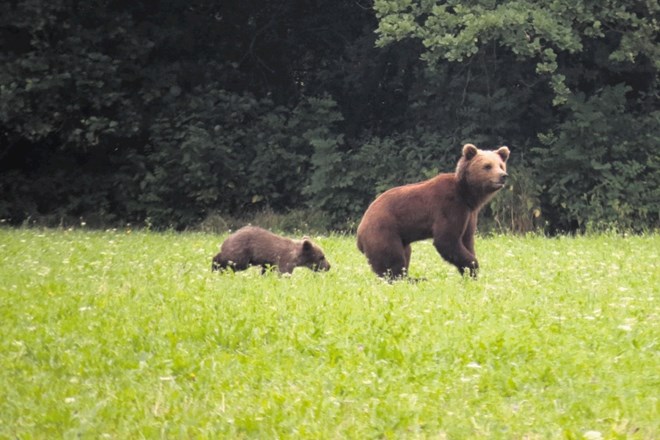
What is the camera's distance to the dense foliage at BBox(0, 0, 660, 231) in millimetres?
22547

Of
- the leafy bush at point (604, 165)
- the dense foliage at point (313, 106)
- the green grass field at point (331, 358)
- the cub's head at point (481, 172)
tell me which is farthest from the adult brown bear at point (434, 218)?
the leafy bush at point (604, 165)

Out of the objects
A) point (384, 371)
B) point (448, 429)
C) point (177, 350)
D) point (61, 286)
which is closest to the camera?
point (448, 429)

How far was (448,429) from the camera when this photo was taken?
598 centimetres

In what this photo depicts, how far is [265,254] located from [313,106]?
46.6 feet

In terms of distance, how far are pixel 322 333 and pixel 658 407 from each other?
2688 millimetres

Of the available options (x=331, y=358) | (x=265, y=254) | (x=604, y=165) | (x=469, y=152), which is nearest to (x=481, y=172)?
(x=469, y=152)

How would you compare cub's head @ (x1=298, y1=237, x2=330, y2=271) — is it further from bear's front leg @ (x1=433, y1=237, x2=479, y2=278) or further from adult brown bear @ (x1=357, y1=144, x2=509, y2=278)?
bear's front leg @ (x1=433, y1=237, x2=479, y2=278)

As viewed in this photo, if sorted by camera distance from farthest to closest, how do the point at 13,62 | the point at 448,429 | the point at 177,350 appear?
the point at 13,62, the point at 177,350, the point at 448,429

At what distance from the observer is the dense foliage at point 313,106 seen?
74.0 ft

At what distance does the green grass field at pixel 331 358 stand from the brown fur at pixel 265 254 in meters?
1.59

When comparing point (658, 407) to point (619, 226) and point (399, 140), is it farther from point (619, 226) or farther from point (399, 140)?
point (399, 140)

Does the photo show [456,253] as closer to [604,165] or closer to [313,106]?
[604,165]

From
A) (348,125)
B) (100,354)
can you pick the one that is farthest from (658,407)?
(348,125)

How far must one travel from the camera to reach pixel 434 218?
11.6 m
